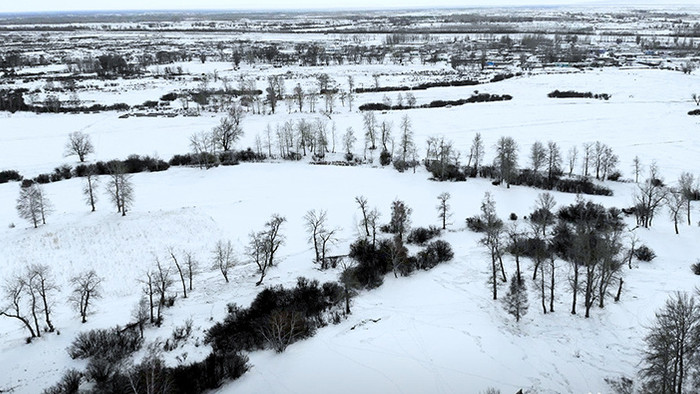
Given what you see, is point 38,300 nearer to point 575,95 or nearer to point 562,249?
point 562,249

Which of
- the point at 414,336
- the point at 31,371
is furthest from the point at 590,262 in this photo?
the point at 31,371

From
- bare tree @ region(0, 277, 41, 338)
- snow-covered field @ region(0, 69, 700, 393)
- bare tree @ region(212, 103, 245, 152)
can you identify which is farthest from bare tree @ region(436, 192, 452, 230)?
bare tree @ region(0, 277, 41, 338)

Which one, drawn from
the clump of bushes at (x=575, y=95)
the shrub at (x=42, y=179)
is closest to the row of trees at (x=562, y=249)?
the shrub at (x=42, y=179)

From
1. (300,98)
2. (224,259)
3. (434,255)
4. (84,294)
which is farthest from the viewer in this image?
(300,98)

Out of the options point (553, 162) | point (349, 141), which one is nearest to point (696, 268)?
point (553, 162)

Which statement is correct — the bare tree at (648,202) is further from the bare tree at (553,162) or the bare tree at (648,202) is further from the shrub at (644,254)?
the bare tree at (553,162)

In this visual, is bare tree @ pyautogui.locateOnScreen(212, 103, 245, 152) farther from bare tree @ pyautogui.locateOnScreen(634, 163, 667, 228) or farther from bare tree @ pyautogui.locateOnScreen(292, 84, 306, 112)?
bare tree @ pyautogui.locateOnScreen(634, 163, 667, 228)

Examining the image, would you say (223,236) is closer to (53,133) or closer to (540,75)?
(53,133)
